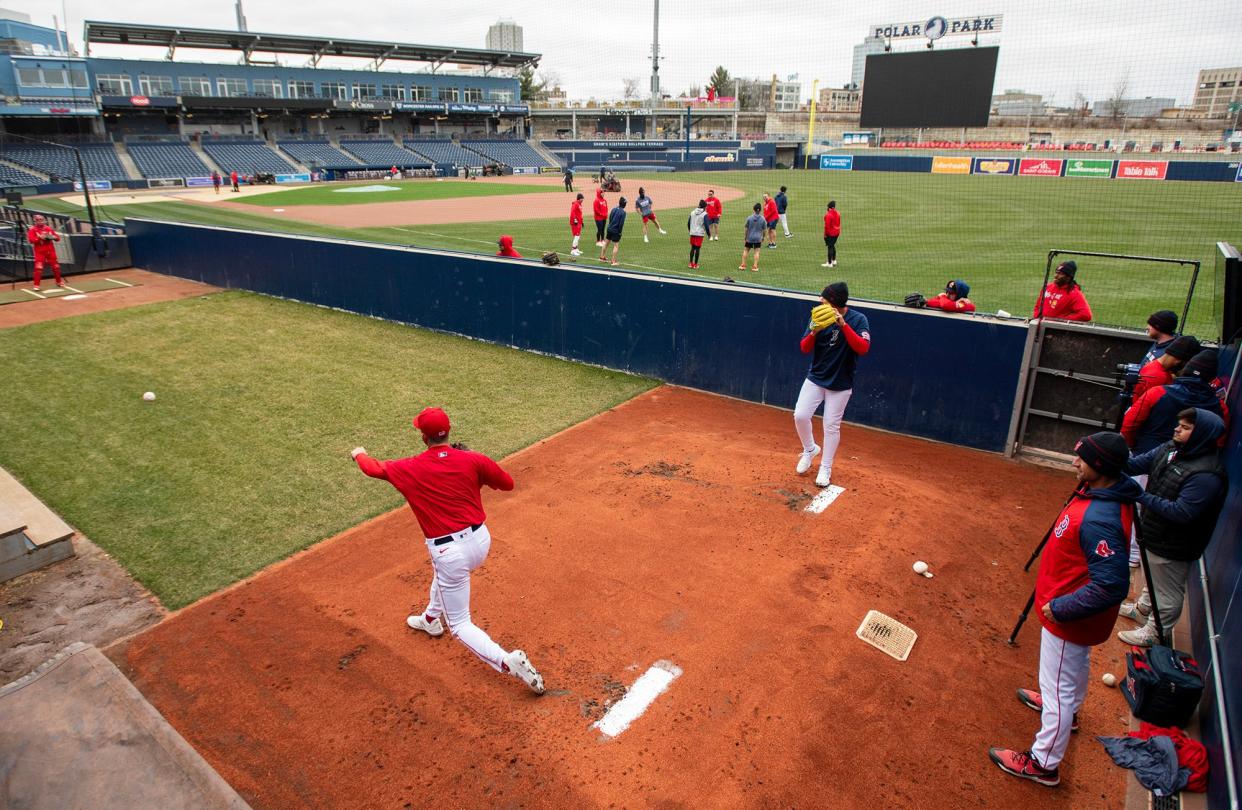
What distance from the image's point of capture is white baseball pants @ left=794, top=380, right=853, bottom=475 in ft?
25.9

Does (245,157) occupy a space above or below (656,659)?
above

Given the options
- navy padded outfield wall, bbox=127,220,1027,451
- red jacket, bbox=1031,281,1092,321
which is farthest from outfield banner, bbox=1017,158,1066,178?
red jacket, bbox=1031,281,1092,321

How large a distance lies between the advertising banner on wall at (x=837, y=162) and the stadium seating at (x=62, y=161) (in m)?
52.5

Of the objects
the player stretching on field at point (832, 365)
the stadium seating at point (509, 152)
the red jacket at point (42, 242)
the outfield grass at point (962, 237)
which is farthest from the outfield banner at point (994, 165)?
the red jacket at point (42, 242)

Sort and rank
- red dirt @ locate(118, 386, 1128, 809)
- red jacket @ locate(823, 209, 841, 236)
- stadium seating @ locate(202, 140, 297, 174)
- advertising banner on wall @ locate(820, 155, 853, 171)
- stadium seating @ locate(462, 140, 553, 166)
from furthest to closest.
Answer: stadium seating @ locate(462, 140, 553, 166), advertising banner on wall @ locate(820, 155, 853, 171), stadium seating @ locate(202, 140, 297, 174), red jacket @ locate(823, 209, 841, 236), red dirt @ locate(118, 386, 1128, 809)

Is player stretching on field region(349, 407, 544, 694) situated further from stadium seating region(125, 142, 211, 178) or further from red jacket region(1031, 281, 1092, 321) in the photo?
stadium seating region(125, 142, 211, 178)

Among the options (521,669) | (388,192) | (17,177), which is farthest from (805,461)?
(17,177)

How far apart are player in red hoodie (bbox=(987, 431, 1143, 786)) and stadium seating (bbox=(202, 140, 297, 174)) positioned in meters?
62.6

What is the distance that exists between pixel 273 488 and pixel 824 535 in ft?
20.2

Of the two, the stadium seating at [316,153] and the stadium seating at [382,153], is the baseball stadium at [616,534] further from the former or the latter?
the stadium seating at [382,153]

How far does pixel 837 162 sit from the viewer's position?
59.1 m

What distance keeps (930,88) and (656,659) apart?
166ft

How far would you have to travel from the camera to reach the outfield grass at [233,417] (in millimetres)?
7469

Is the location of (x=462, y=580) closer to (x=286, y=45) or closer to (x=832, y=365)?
(x=832, y=365)
